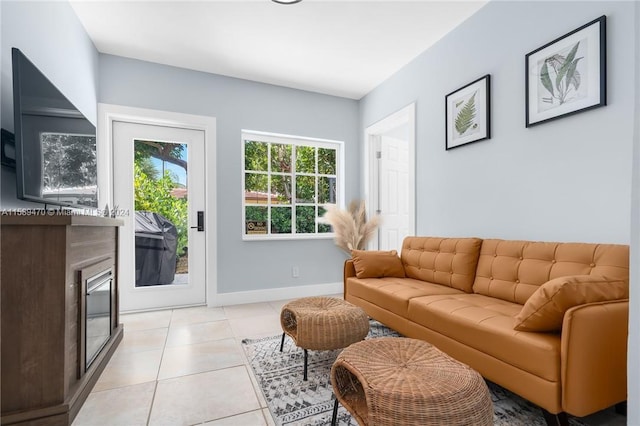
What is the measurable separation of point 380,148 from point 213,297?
8.88 feet

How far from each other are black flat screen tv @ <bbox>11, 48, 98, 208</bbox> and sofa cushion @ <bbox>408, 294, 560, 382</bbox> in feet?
7.31

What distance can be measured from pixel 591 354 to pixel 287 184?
128 inches

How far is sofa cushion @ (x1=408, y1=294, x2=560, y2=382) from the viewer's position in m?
1.30

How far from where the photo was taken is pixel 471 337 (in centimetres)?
162

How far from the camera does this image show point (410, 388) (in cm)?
106

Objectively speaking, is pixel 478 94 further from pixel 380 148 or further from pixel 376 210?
pixel 376 210

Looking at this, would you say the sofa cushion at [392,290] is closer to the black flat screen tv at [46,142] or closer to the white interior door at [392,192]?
the white interior door at [392,192]

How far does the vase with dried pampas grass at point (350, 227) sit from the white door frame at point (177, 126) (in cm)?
138

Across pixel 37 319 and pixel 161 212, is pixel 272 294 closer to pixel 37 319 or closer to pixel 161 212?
pixel 161 212

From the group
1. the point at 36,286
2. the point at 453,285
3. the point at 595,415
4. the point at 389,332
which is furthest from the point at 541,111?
the point at 36,286

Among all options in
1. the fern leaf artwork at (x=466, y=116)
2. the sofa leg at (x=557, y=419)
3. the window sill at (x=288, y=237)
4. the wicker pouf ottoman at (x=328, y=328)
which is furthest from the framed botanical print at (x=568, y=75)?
the window sill at (x=288, y=237)

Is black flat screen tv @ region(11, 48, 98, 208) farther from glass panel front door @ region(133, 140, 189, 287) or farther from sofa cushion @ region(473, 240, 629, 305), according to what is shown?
sofa cushion @ region(473, 240, 629, 305)

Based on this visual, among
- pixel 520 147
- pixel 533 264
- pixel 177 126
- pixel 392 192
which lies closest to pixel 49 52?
pixel 177 126

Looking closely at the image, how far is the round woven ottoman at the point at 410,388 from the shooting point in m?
1.00
